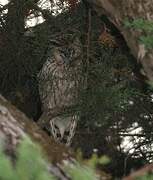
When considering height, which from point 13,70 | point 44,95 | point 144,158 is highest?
point 13,70

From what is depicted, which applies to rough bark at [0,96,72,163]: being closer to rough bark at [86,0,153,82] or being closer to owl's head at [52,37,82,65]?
rough bark at [86,0,153,82]

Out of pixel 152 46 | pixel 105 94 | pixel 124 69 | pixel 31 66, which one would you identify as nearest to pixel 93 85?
pixel 105 94

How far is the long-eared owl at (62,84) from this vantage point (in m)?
5.06

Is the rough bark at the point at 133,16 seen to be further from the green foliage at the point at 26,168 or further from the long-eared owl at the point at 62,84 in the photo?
the green foliage at the point at 26,168

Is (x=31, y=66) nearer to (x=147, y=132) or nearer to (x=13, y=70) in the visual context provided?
(x=13, y=70)

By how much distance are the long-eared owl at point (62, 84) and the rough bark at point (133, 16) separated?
107cm

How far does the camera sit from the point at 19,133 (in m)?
2.53

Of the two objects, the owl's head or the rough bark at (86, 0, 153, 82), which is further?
the owl's head

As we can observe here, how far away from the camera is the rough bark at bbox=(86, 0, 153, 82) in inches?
143

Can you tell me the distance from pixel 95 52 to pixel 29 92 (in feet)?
5.56

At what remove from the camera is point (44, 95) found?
245 inches

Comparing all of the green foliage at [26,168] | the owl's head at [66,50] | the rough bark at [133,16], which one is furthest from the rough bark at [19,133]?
the owl's head at [66,50]

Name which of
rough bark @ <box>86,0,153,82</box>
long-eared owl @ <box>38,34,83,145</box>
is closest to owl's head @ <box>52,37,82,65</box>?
long-eared owl @ <box>38,34,83,145</box>

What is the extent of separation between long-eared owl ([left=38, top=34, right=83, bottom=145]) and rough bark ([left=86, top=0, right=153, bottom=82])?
107 centimetres
